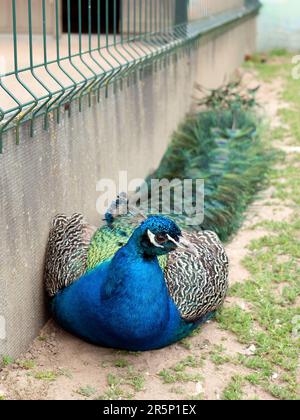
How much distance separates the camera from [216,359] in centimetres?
311

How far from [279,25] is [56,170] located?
13.7 m

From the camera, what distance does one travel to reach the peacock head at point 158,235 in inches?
109

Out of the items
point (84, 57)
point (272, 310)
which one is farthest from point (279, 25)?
point (272, 310)

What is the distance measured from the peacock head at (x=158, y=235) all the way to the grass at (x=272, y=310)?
2.20ft

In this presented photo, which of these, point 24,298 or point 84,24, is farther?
point 84,24

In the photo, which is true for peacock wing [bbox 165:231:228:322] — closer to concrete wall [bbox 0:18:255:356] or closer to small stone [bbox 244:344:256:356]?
small stone [bbox 244:344:256:356]

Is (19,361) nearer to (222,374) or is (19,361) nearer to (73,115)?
(222,374)

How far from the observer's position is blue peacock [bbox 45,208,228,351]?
9.27ft

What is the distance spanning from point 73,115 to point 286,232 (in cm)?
180

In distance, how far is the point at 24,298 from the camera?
10.1 feet

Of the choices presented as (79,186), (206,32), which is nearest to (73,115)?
(79,186)
